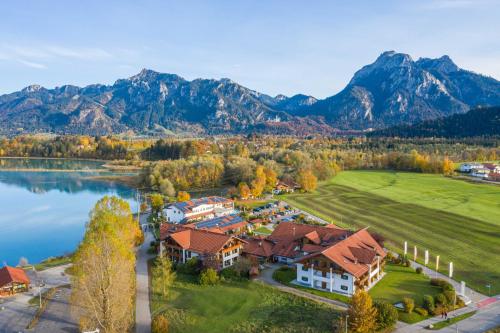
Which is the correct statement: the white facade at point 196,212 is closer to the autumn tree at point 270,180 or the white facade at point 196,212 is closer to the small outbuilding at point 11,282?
the autumn tree at point 270,180

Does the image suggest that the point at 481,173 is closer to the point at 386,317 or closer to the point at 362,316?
the point at 386,317

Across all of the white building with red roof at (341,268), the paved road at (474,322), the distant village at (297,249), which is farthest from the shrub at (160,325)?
the paved road at (474,322)

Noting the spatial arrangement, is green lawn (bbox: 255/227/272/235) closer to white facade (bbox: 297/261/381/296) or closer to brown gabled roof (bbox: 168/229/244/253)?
brown gabled roof (bbox: 168/229/244/253)

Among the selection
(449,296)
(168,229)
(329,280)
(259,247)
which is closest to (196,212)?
(168,229)

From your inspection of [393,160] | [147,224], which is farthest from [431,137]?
[147,224]

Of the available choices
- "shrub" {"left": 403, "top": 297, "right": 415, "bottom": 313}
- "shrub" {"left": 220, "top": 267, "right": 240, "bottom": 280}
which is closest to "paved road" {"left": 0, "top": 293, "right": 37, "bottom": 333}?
"shrub" {"left": 220, "top": 267, "right": 240, "bottom": 280}
